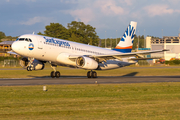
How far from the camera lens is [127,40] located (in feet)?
158

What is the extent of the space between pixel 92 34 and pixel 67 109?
136246mm

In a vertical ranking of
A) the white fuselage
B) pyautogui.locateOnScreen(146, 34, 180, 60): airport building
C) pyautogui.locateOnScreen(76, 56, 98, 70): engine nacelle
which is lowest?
pyautogui.locateOnScreen(76, 56, 98, 70): engine nacelle

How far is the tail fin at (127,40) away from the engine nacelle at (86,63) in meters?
11.6

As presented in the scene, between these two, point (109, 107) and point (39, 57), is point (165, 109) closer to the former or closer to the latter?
point (109, 107)

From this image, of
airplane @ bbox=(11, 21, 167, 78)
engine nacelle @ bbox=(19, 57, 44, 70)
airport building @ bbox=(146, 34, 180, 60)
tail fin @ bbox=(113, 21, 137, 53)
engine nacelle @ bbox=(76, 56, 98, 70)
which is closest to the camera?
airplane @ bbox=(11, 21, 167, 78)

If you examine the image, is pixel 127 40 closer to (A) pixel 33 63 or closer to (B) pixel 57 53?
(B) pixel 57 53

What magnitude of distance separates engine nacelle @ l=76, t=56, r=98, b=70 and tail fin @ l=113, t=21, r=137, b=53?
11.6 metres

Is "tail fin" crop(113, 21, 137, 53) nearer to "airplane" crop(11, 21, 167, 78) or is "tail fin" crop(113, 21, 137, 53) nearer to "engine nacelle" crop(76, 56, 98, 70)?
"airplane" crop(11, 21, 167, 78)

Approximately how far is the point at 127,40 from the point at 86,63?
14871 mm

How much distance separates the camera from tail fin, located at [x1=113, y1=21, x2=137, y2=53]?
157 feet

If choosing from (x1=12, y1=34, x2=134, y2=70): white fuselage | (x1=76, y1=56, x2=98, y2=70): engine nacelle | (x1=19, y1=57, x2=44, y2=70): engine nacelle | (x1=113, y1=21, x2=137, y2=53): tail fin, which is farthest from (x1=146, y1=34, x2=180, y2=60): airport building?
(x1=19, y1=57, x2=44, y2=70): engine nacelle

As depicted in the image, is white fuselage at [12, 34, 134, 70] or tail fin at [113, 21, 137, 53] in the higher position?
tail fin at [113, 21, 137, 53]

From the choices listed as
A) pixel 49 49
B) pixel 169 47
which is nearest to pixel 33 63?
pixel 49 49

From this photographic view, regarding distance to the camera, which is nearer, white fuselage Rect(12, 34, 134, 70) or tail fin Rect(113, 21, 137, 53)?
white fuselage Rect(12, 34, 134, 70)
